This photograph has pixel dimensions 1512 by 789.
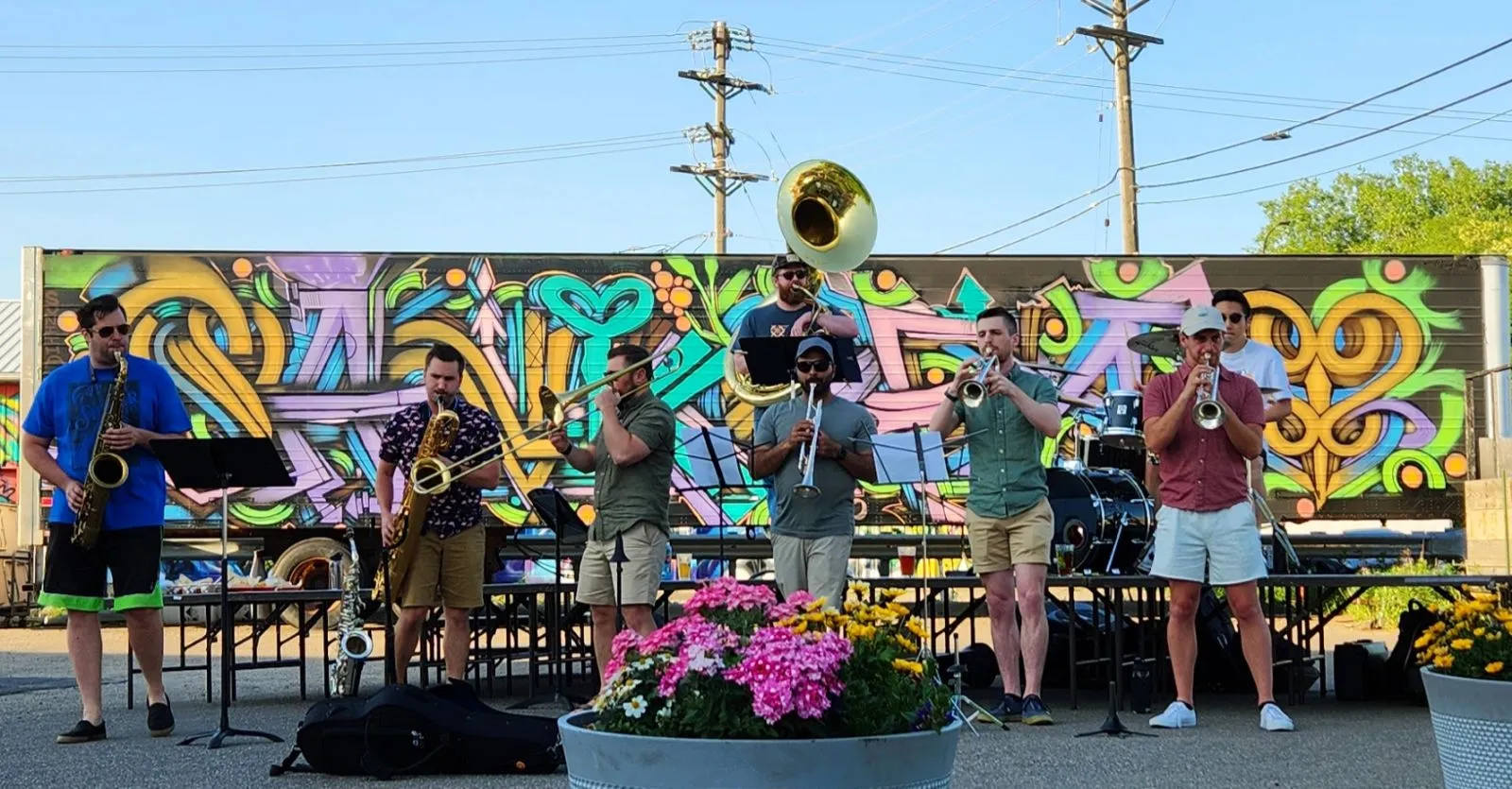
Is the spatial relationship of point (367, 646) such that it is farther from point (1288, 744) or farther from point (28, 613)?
point (28, 613)

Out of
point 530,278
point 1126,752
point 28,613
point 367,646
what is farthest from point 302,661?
point 28,613

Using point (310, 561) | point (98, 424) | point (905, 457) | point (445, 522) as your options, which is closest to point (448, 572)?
point (445, 522)

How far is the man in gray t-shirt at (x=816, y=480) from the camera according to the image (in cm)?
715

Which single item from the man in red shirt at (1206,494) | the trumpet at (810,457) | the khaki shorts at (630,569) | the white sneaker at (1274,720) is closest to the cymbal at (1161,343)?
the man in red shirt at (1206,494)

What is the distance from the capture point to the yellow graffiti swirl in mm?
16172

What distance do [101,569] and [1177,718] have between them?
192 inches

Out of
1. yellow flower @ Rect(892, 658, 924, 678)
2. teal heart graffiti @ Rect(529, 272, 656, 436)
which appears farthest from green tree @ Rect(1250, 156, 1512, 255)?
yellow flower @ Rect(892, 658, 924, 678)

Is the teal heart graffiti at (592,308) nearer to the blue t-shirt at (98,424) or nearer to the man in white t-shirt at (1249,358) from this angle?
the man in white t-shirt at (1249,358)

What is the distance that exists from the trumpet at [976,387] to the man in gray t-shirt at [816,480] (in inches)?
19.4

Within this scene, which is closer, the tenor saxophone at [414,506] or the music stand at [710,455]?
the tenor saxophone at [414,506]

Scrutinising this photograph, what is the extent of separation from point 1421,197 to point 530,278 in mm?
41231

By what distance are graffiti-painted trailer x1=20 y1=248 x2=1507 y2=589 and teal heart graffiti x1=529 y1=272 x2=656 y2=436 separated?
0.07ft

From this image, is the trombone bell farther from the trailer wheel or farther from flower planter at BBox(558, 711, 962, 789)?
the trailer wheel

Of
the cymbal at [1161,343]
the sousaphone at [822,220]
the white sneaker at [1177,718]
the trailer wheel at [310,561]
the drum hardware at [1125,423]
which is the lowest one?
the white sneaker at [1177,718]
